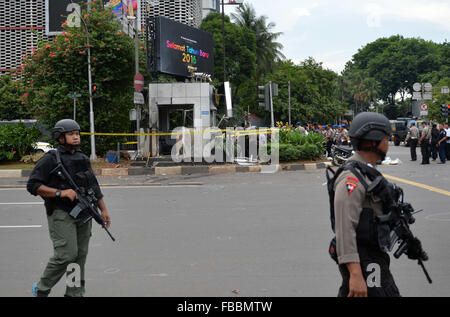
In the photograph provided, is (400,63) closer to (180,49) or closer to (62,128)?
(180,49)

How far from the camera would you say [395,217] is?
3008mm

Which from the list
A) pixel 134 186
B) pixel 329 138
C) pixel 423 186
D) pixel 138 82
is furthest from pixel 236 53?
pixel 423 186

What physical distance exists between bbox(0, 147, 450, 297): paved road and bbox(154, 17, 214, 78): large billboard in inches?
431

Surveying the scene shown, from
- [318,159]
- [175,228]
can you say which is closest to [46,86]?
[318,159]

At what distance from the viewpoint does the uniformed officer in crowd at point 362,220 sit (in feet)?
9.70

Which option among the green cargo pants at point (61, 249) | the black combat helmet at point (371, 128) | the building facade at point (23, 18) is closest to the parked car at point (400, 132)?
the building facade at point (23, 18)

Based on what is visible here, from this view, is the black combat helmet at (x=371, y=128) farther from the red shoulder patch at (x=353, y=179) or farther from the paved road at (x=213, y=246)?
the paved road at (x=213, y=246)

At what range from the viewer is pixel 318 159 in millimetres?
20547

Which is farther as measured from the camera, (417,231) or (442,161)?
(442,161)

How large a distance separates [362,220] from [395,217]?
19 cm

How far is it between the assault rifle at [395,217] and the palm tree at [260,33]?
183 ft

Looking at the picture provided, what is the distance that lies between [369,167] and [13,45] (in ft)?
206
